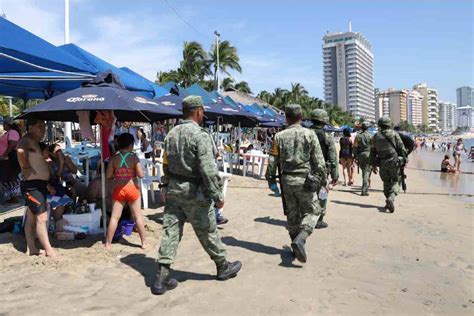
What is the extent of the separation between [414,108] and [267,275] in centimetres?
21124

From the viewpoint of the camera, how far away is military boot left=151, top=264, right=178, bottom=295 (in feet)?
12.1

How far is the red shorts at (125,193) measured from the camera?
477 cm

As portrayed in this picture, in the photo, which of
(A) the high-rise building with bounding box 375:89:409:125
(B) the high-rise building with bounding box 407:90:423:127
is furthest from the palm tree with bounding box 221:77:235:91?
(B) the high-rise building with bounding box 407:90:423:127

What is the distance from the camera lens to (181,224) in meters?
3.89

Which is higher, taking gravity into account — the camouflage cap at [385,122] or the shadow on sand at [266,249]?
the camouflage cap at [385,122]

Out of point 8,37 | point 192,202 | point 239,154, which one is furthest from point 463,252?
point 239,154

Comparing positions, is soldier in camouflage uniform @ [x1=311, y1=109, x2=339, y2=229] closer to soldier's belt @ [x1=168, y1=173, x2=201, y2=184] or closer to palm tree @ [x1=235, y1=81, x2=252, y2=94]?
soldier's belt @ [x1=168, y1=173, x2=201, y2=184]

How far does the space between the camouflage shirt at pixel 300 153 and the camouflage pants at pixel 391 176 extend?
3.56m

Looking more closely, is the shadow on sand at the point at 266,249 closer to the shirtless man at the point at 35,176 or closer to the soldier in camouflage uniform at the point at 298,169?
the soldier in camouflage uniform at the point at 298,169

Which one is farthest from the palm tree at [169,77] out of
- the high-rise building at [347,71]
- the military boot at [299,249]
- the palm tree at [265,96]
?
the high-rise building at [347,71]

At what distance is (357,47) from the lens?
162875 mm

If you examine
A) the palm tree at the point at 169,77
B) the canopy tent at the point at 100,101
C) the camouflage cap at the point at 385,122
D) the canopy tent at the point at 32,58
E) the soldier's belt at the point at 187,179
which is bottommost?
the soldier's belt at the point at 187,179

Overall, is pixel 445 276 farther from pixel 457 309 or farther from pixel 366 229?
pixel 366 229

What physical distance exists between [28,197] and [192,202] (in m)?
1.92
